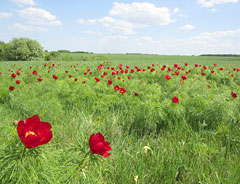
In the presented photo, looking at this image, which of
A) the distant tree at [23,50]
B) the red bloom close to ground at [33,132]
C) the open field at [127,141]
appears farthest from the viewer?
the distant tree at [23,50]

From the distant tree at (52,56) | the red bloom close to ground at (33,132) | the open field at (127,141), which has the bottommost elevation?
the open field at (127,141)

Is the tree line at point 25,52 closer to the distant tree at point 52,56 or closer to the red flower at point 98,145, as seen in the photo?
the distant tree at point 52,56

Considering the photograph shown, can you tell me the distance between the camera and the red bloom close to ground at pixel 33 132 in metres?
0.83

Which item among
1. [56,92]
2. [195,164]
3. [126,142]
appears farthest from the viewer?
[56,92]

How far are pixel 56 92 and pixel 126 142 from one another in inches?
97.3

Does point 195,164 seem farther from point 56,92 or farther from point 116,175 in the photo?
point 56,92

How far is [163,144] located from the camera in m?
2.34

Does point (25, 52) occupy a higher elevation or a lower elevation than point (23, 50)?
lower

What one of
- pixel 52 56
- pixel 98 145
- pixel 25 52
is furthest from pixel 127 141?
pixel 52 56

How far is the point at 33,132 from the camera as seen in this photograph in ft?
3.05

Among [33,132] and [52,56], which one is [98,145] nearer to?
[33,132]

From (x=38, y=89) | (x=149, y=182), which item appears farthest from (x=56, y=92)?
(x=149, y=182)

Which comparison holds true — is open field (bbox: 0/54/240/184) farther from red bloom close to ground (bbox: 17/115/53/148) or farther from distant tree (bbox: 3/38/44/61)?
distant tree (bbox: 3/38/44/61)

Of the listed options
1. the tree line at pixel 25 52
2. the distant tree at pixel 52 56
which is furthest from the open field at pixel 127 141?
the distant tree at pixel 52 56
